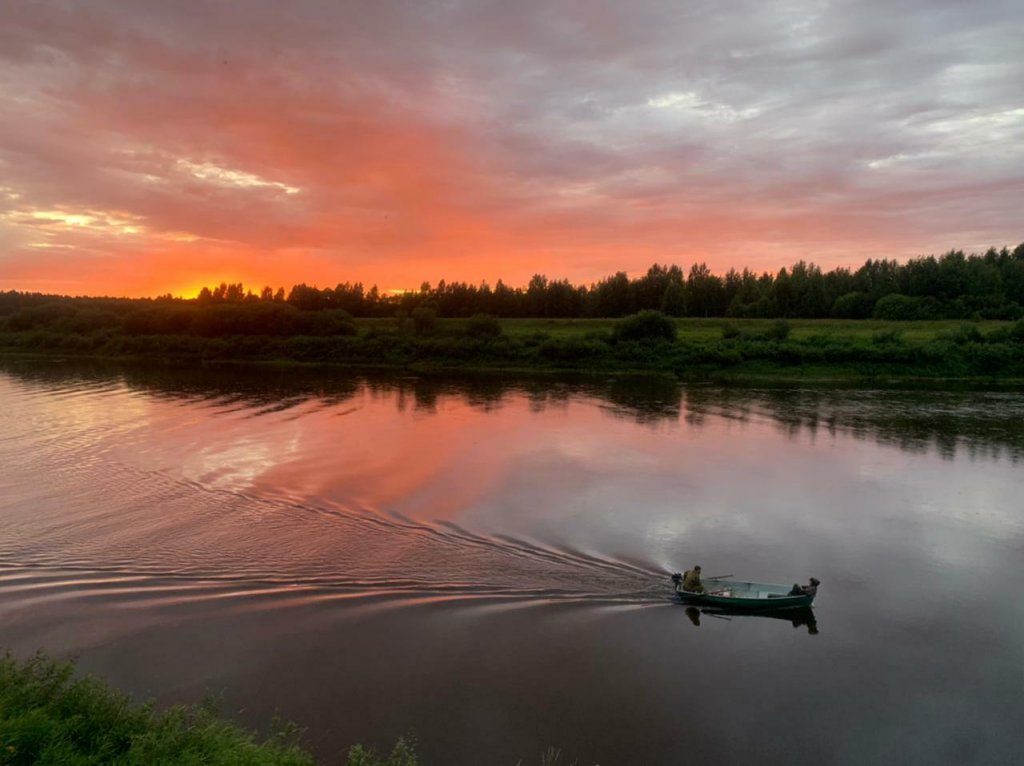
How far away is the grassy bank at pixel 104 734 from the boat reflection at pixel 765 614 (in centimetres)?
752

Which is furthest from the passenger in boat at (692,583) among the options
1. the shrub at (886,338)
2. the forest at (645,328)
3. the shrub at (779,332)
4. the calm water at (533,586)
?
the shrub at (886,338)

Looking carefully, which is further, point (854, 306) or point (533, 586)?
point (854, 306)

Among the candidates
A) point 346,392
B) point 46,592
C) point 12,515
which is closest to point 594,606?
point 46,592

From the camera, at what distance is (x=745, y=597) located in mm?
14672

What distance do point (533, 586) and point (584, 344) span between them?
54.9 m

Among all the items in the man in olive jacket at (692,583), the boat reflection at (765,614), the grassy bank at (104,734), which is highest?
the grassy bank at (104,734)

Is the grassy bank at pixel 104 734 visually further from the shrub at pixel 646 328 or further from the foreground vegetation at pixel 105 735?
the shrub at pixel 646 328

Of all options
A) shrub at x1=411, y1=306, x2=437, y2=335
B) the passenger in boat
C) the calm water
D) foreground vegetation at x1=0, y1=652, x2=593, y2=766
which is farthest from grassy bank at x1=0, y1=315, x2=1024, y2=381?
foreground vegetation at x1=0, y1=652, x2=593, y2=766

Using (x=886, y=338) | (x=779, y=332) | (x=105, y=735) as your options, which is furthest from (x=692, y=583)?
(x=886, y=338)

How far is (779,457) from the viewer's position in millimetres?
29719

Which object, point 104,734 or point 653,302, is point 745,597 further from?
point 653,302

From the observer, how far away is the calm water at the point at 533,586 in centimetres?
→ 1098

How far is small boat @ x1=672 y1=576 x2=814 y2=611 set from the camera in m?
14.5

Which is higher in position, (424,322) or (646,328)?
(424,322)
